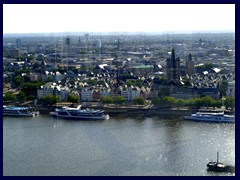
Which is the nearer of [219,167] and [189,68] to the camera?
[219,167]

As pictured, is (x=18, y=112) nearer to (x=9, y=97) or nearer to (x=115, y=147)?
(x=9, y=97)

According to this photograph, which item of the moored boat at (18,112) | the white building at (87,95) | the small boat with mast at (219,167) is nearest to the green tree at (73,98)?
the white building at (87,95)

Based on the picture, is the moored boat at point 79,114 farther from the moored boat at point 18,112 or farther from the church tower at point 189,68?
the church tower at point 189,68

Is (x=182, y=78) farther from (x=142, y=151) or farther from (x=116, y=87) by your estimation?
(x=142, y=151)

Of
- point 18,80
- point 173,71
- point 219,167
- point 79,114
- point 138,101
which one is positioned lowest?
point 219,167

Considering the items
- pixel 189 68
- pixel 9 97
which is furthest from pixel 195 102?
pixel 189 68

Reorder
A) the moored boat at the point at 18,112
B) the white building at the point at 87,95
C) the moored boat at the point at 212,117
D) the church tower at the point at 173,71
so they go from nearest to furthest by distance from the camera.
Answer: the moored boat at the point at 212,117 → the moored boat at the point at 18,112 → the white building at the point at 87,95 → the church tower at the point at 173,71
